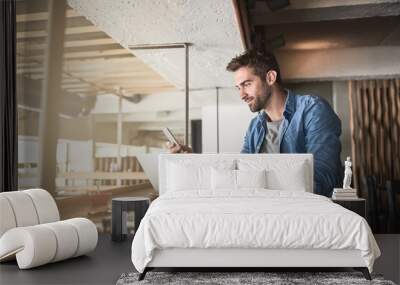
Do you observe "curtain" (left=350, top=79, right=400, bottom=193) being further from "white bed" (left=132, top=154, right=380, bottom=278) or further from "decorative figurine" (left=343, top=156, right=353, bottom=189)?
"white bed" (left=132, top=154, right=380, bottom=278)

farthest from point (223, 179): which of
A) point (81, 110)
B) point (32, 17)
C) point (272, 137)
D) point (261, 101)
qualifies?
point (32, 17)

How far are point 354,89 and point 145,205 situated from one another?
2.43 meters

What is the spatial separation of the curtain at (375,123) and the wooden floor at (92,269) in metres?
0.97

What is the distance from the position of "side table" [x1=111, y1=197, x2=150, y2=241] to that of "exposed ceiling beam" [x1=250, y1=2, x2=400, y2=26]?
7.12 ft

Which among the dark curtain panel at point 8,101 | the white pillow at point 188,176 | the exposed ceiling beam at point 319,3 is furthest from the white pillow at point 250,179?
the dark curtain panel at point 8,101

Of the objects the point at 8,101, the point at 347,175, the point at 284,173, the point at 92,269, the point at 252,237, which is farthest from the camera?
the point at 8,101

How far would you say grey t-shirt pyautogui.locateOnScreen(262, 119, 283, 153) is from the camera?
4.57 metres

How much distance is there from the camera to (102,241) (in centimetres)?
443

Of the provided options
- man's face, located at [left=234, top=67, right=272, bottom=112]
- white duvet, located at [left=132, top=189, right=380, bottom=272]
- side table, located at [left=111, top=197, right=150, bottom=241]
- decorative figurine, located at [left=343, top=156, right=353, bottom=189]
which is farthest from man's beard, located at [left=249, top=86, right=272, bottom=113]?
white duvet, located at [left=132, top=189, right=380, bottom=272]

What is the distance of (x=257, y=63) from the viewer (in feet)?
15.1

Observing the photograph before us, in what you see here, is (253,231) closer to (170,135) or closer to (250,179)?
(250,179)

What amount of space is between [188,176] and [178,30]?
4.69ft

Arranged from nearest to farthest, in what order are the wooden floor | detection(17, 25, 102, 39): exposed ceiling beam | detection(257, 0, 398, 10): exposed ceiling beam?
1. the wooden floor
2. detection(257, 0, 398, 10): exposed ceiling beam
3. detection(17, 25, 102, 39): exposed ceiling beam

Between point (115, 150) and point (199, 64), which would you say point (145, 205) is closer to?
point (115, 150)
